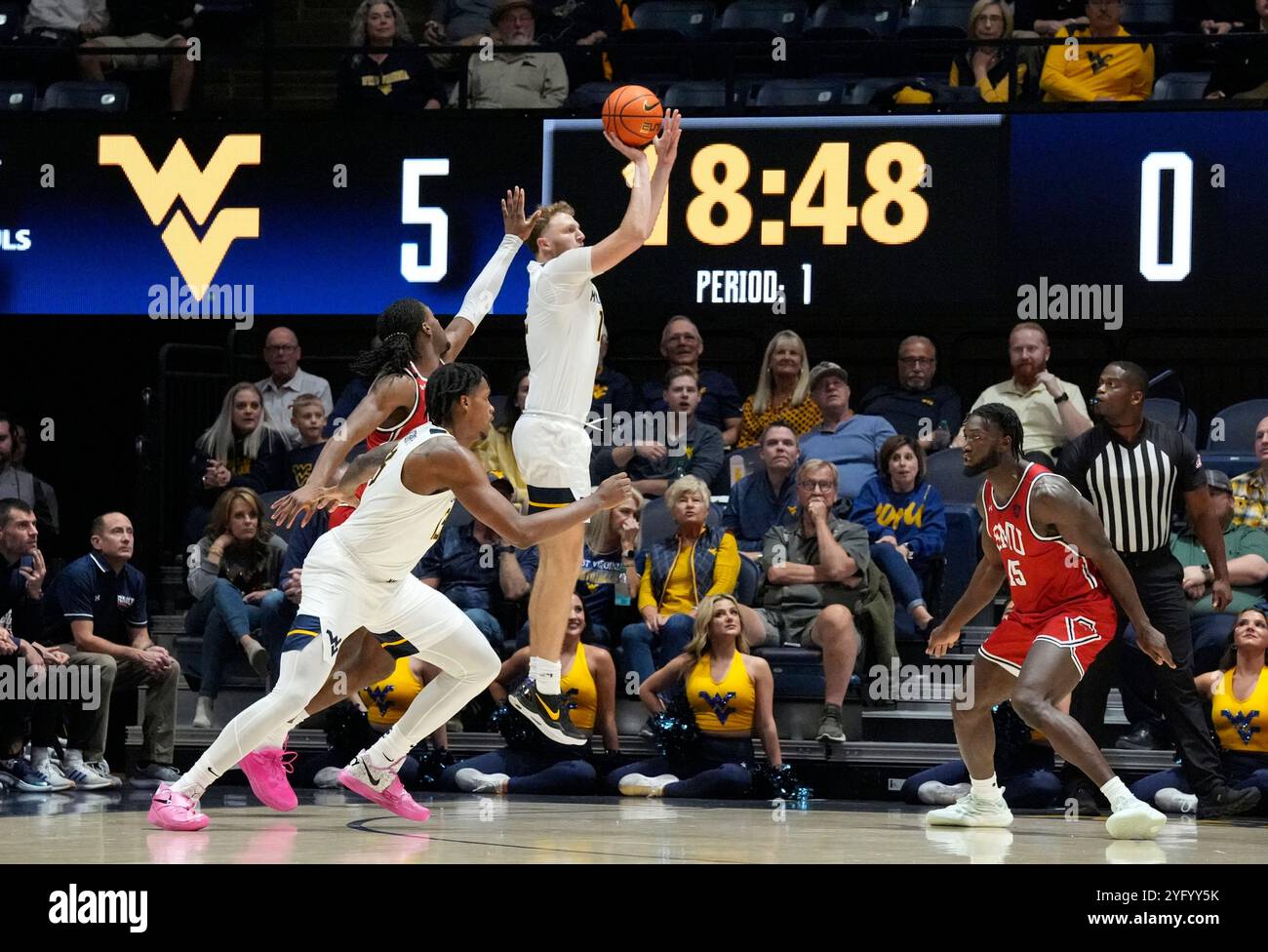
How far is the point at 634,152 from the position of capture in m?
7.74

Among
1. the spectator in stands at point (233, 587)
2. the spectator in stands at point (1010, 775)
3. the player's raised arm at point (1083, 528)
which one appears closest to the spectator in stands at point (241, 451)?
the spectator in stands at point (233, 587)

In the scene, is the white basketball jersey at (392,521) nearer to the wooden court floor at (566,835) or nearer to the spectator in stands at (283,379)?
the wooden court floor at (566,835)

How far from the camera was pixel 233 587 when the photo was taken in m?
10.3

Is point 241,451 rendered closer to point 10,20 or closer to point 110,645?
point 110,645

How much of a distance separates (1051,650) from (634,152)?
272 cm

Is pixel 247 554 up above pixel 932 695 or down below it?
above

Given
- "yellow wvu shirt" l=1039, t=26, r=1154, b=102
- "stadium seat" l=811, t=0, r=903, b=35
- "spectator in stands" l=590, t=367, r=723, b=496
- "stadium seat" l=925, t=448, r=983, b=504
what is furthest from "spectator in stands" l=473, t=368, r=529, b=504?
"yellow wvu shirt" l=1039, t=26, r=1154, b=102

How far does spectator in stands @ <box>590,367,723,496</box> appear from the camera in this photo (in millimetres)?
10734

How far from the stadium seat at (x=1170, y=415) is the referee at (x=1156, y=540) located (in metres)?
2.23

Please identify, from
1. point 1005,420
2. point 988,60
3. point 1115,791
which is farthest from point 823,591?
point 988,60

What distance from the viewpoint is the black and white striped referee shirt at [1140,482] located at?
344 inches
